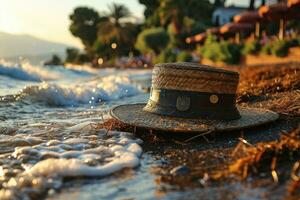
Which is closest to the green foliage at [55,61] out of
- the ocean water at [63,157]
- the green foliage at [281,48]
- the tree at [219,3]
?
the tree at [219,3]

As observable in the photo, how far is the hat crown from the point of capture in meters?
5.39

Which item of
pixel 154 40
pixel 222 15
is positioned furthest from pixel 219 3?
pixel 154 40

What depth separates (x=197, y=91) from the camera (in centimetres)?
542

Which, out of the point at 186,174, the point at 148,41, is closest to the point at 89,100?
the point at 186,174

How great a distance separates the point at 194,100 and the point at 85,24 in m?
78.8

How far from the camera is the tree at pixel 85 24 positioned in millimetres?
80875

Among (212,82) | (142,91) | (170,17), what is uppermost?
(170,17)

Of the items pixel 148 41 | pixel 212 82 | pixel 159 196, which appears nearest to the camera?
pixel 159 196

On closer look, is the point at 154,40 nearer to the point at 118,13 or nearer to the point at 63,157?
the point at 118,13

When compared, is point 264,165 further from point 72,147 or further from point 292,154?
point 72,147

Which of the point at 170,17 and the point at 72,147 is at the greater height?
the point at 170,17

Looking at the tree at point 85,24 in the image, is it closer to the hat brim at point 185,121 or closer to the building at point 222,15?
the building at point 222,15

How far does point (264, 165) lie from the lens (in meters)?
3.83

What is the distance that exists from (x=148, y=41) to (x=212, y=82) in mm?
50421
